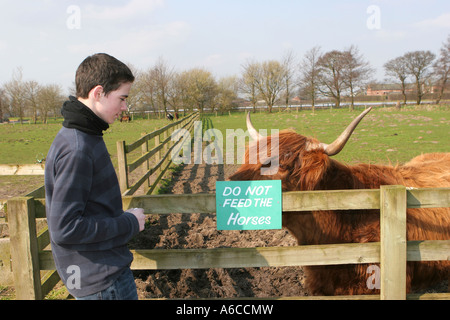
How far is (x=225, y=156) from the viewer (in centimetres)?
1321

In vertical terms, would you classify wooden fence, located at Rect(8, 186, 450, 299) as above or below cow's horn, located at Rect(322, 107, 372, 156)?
below

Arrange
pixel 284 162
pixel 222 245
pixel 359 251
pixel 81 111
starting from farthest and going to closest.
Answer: pixel 222 245, pixel 284 162, pixel 359 251, pixel 81 111

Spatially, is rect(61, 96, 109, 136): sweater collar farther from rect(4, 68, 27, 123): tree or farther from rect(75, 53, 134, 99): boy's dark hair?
rect(4, 68, 27, 123): tree

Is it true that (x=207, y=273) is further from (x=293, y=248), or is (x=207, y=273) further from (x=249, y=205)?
(x=249, y=205)

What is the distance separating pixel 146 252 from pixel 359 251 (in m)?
1.53

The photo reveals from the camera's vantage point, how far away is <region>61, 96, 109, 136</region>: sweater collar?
155 cm

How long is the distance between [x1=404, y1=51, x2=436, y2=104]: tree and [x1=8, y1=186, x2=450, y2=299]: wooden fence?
55.6 metres

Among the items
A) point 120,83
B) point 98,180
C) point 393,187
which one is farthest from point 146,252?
point 393,187

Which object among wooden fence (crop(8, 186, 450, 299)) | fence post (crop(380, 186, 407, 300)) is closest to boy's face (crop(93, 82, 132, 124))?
wooden fence (crop(8, 186, 450, 299))

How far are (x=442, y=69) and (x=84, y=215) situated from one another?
2255 inches

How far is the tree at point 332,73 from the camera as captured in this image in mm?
45500

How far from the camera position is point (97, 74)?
5.29ft

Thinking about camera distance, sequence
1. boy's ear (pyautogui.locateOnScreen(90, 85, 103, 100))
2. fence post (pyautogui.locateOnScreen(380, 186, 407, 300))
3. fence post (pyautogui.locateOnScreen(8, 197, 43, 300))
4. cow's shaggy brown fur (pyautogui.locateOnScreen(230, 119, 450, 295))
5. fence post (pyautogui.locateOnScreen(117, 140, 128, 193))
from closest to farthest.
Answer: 1. boy's ear (pyautogui.locateOnScreen(90, 85, 103, 100))
2. fence post (pyautogui.locateOnScreen(8, 197, 43, 300))
3. fence post (pyautogui.locateOnScreen(380, 186, 407, 300))
4. cow's shaggy brown fur (pyautogui.locateOnScreen(230, 119, 450, 295))
5. fence post (pyautogui.locateOnScreen(117, 140, 128, 193))

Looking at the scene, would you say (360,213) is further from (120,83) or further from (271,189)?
(120,83)
